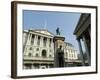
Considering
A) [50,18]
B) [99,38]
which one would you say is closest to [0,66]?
[50,18]

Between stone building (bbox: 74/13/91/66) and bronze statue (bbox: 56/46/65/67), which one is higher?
stone building (bbox: 74/13/91/66)

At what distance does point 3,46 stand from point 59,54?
46cm

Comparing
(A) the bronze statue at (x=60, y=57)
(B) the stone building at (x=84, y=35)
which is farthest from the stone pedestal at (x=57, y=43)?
(B) the stone building at (x=84, y=35)

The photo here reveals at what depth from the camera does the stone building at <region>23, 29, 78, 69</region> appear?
1859 millimetres

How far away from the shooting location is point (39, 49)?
6.23 feet

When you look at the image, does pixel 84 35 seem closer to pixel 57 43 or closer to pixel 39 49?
pixel 57 43

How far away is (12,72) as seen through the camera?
1.81 metres

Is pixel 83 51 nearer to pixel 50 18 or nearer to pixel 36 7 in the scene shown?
pixel 50 18

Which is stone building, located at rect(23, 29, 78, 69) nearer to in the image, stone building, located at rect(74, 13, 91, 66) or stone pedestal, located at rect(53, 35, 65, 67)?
stone pedestal, located at rect(53, 35, 65, 67)

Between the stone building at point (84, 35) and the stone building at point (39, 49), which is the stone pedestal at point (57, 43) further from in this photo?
the stone building at point (84, 35)

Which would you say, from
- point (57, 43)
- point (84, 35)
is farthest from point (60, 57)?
point (84, 35)

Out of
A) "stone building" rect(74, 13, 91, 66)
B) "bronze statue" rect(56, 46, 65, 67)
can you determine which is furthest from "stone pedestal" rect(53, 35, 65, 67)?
"stone building" rect(74, 13, 91, 66)

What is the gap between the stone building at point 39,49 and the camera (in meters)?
1.86

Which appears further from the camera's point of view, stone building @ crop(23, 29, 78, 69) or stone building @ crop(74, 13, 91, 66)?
stone building @ crop(74, 13, 91, 66)
